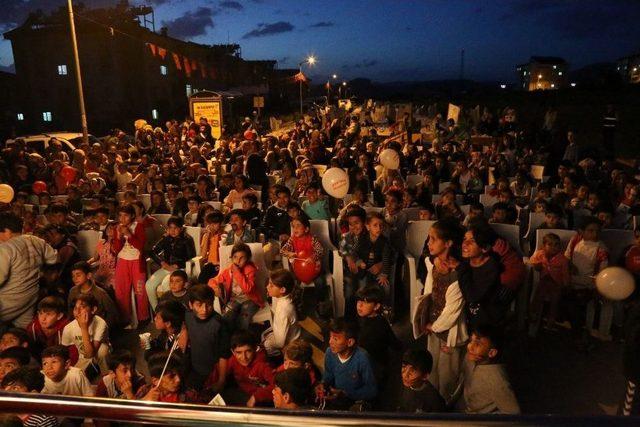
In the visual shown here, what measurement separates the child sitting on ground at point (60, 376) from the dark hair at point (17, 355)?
0.69 ft

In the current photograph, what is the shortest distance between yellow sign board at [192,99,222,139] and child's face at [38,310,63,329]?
476 inches

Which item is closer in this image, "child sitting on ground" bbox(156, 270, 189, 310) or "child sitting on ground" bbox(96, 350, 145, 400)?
"child sitting on ground" bbox(96, 350, 145, 400)

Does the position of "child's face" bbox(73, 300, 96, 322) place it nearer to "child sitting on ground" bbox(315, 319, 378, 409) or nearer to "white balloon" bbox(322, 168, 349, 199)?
"child sitting on ground" bbox(315, 319, 378, 409)

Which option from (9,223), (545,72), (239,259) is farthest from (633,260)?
(545,72)

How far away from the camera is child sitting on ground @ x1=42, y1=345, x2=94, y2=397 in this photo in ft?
10.4

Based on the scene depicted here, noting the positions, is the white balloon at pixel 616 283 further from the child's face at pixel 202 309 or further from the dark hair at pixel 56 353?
the dark hair at pixel 56 353

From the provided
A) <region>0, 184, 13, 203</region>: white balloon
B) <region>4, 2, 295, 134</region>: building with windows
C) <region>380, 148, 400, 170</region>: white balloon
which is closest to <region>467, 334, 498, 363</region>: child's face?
<region>380, 148, 400, 170</region>: white balloon

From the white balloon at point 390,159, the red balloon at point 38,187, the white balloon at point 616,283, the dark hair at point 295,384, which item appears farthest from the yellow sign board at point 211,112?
the dark hair at point 295,384

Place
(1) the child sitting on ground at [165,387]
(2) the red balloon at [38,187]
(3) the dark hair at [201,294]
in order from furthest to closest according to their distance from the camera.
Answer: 1. (2) the red balloon at [38,187]
2. (3) the dark hair at [201,294]
3. (1) the child sitting on ground at [165,387]

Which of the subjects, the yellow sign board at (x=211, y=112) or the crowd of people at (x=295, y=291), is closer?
the crowd of people at (x=295, y=291)

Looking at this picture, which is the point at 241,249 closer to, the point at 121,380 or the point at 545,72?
the point at 121,380

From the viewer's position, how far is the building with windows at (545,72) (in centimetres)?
8100

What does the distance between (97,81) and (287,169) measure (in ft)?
88.9

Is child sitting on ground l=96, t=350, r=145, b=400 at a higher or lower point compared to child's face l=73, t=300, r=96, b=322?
lower
